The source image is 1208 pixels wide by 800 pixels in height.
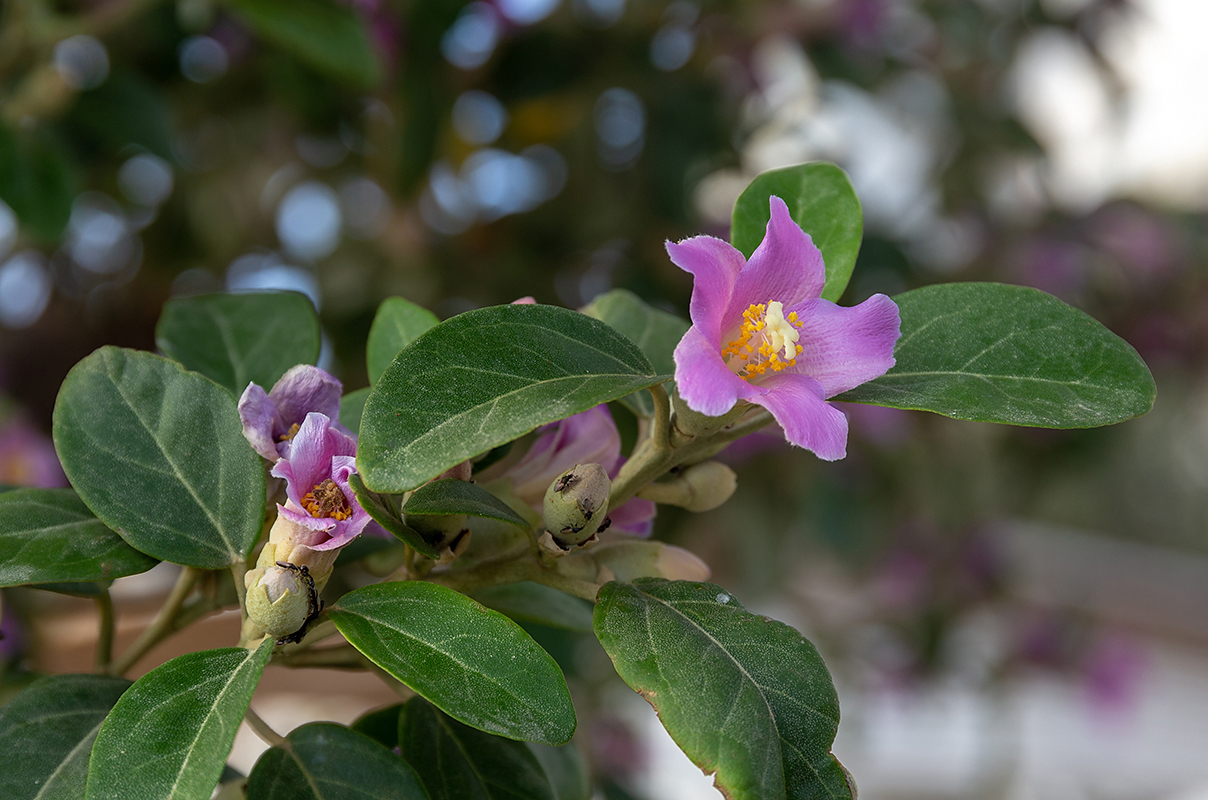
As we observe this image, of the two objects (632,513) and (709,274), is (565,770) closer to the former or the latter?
(632,513)

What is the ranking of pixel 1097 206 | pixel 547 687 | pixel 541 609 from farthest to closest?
1. pixel 1097 206
2. pixel 541 609
3. pixel 547 687

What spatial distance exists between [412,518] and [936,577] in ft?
6.02

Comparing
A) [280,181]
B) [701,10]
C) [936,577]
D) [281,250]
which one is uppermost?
[701,10]

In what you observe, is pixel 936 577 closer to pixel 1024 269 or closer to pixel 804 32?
pixel 1024 269

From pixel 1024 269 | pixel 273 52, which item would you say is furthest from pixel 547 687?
pixel 1024 269

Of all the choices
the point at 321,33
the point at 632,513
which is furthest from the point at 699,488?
the point at 321,33

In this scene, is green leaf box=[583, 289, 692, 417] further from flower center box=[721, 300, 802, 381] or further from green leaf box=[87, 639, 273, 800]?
green leaf box=[87, 639, 273, 800]

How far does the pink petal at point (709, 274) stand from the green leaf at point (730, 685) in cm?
10

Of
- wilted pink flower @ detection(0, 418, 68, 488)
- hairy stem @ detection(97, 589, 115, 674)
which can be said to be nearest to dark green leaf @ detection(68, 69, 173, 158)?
wilted pink flower @ detection(0, 418, 68, 488)

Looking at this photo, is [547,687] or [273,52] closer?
[547,687]

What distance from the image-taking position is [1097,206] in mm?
1895

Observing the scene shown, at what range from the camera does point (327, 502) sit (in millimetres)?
352

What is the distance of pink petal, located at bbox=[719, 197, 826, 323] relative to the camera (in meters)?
0.36

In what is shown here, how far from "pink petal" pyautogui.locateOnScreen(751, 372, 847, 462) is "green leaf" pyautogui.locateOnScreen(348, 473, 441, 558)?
0.44 ft
